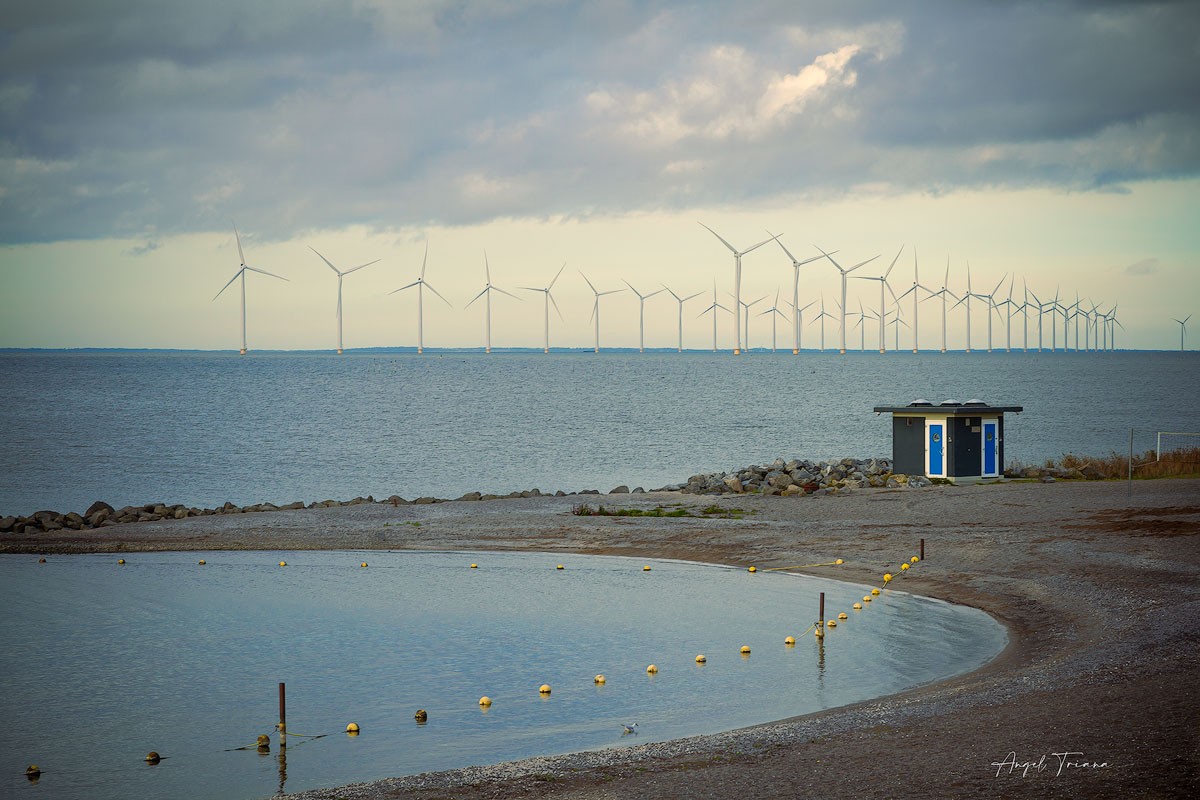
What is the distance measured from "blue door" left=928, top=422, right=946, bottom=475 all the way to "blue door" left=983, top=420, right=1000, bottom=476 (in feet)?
5.44

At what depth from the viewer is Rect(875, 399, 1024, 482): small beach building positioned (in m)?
42.2

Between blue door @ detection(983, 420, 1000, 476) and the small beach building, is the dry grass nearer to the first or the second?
blue door @ detection(983, 420, 1000, 476)

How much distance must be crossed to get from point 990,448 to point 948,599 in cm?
1901

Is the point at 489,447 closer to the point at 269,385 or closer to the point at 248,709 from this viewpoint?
the point at 248,709

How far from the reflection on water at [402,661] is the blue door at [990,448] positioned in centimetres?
1727

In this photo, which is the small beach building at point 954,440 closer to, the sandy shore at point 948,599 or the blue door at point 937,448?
the blue door at point 937,448

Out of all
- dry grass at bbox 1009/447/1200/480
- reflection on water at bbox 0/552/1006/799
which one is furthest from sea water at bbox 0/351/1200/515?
reflection on water at bbox 0/552/1006/799

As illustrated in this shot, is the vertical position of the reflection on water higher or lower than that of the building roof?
lower

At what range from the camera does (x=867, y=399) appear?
142 m

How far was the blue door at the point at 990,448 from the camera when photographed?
141ft

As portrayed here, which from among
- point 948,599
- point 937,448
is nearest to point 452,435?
point 937,448

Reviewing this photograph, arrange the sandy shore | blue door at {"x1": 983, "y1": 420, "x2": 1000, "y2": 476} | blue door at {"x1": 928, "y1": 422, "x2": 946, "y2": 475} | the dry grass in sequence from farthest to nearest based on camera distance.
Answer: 1. the dry grass
2. blue door at {"x1": 983, "y1": 420, "x2": 1000, "y2": 476}
3. blue door at {"x1": 928, "y1": 422, "x2": 946, "y2": 475}
4. the sandy shore

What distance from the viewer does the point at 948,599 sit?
84.1 feet

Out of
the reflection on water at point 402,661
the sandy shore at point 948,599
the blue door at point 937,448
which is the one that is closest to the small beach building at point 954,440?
the blue door at point 937,448
